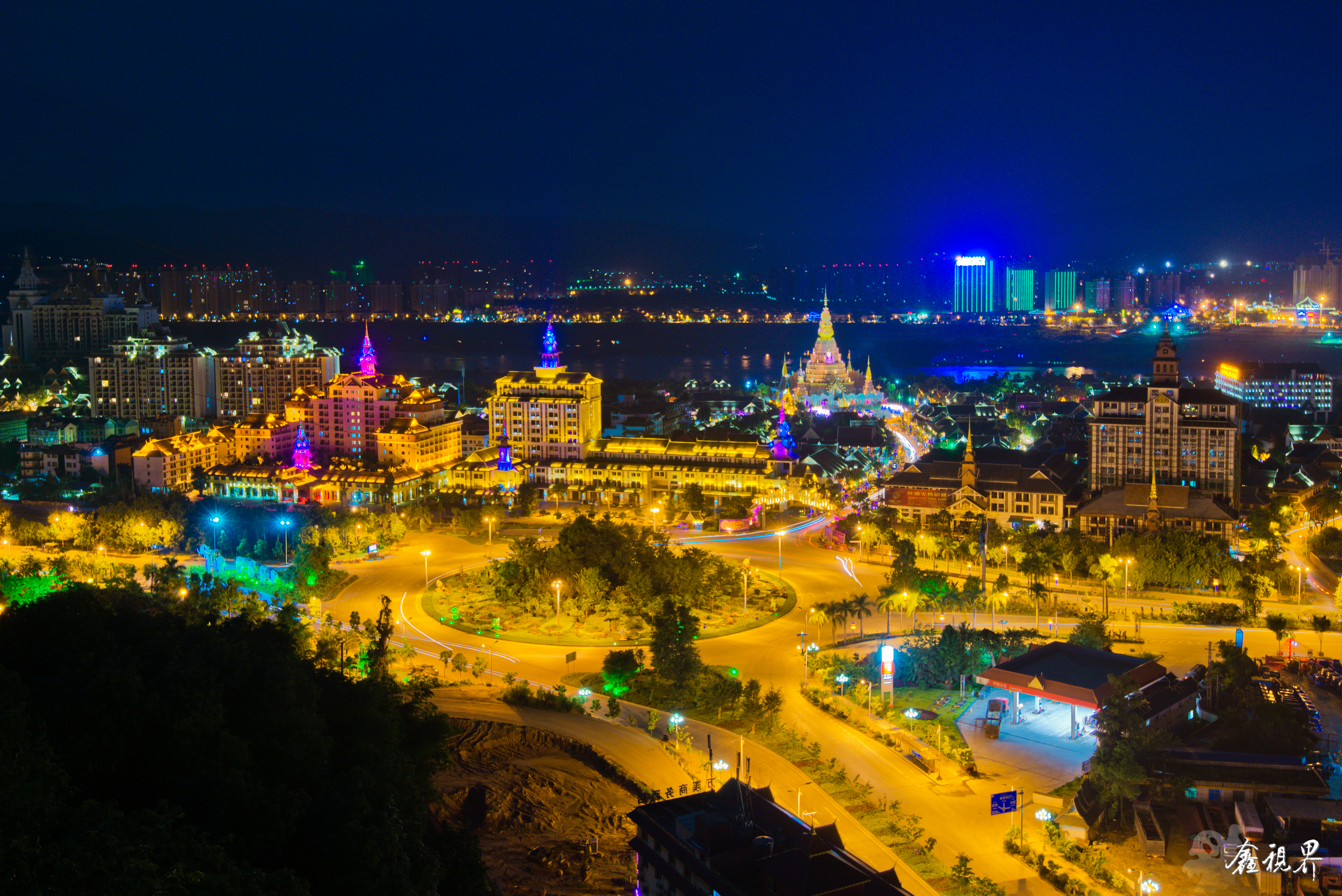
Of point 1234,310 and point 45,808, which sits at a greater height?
point 1234,310

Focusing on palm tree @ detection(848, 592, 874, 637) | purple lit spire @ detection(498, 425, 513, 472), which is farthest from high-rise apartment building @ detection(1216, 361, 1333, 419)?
palm tree @ detection(848, 592, 874, 637)

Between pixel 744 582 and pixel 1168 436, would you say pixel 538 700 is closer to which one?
pixel 744 582

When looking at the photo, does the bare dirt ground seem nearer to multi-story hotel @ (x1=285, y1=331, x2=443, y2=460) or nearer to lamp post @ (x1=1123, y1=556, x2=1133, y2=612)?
lamp post @ (x1=1123, y1=556, x2=1133, y2=612)

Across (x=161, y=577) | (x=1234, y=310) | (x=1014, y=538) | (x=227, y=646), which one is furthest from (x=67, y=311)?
(x=1234, y=310)

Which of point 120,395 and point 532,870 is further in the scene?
point 120,395

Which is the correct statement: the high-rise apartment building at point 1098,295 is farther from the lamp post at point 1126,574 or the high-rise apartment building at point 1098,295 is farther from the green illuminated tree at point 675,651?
the green illuminated tree at point 675,651

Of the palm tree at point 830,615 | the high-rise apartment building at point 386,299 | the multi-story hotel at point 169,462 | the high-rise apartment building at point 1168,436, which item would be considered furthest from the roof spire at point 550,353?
the high-rise apartment building at point 386,299

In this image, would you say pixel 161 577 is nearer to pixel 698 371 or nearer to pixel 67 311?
pixel 67 311
